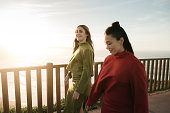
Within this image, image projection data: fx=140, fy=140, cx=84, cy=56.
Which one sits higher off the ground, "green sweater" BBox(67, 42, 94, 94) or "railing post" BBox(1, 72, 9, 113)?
"green sweater" BBox(67, 42, 94, 94)

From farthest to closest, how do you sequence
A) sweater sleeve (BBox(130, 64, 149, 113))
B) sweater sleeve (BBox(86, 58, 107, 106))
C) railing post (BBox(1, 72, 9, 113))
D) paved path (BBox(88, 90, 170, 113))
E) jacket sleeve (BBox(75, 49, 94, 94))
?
paved path (BBox(88, 90, 170, 113)), railing post (BBox(1, 72, 9, 113)), jacket sleeve (BBox(75, 49, 94, 94)), sweater sleeve (BBox(86, 58, 107, 106)), sweater sleeve (BBox(130, 64, 149, 113))

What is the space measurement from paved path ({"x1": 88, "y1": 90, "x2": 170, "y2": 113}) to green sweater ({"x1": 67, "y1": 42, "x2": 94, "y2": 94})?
187 cm

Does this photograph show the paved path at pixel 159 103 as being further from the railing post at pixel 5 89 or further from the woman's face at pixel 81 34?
the woman's face at pixel 81 34

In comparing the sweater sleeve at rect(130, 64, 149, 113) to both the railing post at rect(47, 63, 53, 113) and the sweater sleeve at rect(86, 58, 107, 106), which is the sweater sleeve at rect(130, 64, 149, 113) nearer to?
the sweater sleeve at rect(86, 58, 107, 106)

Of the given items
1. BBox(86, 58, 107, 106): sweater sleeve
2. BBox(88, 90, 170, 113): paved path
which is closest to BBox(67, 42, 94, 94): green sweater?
BBox(86, 58, 107, 106): sweater sleeve

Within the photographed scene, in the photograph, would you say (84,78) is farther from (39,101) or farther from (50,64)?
(39,101)

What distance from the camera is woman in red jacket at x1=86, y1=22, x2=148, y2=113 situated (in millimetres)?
1284

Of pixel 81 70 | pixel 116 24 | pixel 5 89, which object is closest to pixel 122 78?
pixel 116 24

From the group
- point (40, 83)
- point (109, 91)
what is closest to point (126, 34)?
point (109, 91)

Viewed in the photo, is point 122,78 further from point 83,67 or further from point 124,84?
point 83,67

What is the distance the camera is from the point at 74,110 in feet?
7.60

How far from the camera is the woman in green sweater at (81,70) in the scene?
210 centimetres

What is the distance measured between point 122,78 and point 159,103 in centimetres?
366

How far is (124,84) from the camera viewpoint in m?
1.35
